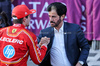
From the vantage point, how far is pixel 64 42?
359 centimetres

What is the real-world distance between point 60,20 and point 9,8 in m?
5.78

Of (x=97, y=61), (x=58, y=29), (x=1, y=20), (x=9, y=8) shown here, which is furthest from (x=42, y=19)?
(x=58, y=29)

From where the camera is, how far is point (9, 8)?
9078 millimetres

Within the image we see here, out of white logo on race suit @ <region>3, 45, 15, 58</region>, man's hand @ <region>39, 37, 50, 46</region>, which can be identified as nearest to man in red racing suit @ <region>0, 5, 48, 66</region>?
white logo on race suit @ <region>3, 45, 15, 58</region>

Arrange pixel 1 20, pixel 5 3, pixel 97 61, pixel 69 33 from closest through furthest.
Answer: pixel 69 33
pixel 1 20
pixel 97 61
pixel 5 3

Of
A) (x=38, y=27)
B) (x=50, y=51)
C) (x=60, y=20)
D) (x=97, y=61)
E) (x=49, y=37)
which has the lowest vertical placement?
(x=97, y=61)

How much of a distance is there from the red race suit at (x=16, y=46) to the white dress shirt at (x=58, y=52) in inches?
24.1

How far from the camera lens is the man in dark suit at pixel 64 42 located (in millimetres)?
3555

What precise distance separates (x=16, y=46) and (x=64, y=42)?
901 mm

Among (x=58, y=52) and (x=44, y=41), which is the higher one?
(x=44, y=41)

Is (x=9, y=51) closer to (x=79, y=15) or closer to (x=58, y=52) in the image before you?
(x=58, y=52)

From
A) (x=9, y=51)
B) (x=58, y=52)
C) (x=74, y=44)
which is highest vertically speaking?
(x=9, y=51)

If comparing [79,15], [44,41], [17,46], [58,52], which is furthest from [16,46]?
[79,15]

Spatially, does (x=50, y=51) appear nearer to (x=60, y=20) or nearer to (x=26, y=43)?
(x=60, y=20)
